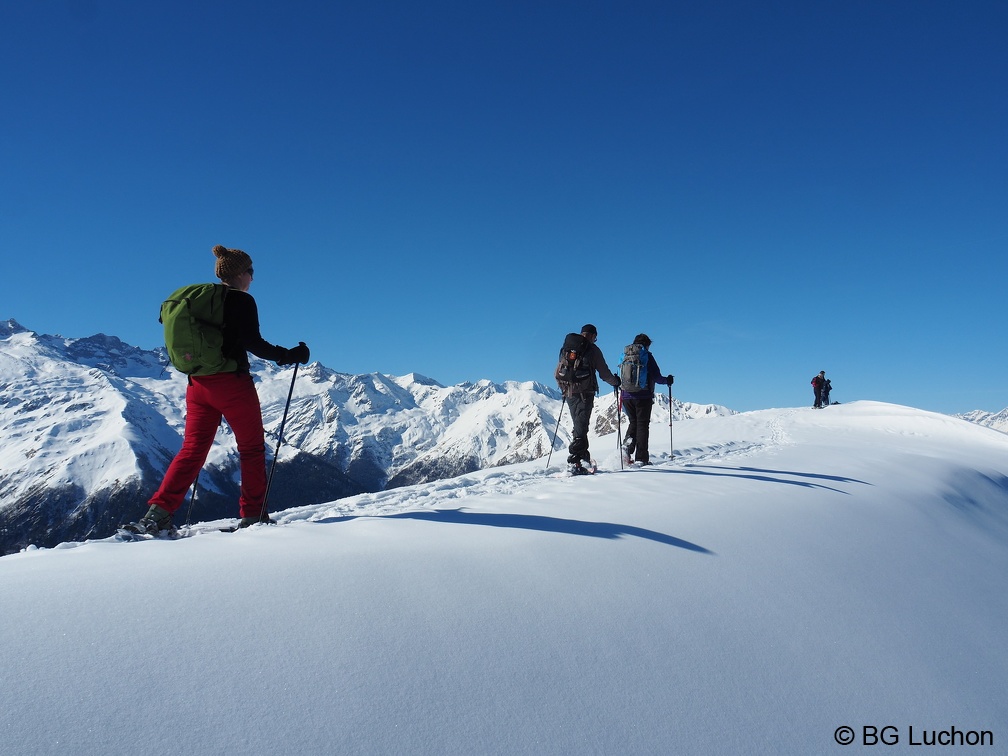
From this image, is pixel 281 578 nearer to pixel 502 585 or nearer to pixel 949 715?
pixel 502 585

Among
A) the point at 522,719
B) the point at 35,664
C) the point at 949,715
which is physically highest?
the point at 35,664

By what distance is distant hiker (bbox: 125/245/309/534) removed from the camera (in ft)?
16.1

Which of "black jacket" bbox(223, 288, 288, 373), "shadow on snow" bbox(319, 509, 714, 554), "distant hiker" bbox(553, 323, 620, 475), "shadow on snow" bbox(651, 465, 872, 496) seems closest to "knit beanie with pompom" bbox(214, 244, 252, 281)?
"black jacket" bbox(223, 288, 288, 373)

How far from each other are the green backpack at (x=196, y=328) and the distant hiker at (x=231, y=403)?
24mm

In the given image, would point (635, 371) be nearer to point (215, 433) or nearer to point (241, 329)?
point (241, 329)

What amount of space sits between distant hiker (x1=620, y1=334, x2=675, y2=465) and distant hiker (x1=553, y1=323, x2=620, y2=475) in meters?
1.28

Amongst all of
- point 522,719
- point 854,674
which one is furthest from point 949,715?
point 522,719

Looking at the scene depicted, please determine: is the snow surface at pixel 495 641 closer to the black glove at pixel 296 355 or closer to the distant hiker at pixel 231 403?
the distant hiker at pixel 231 403

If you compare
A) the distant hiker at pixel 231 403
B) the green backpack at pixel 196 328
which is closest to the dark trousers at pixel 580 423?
the distant hiker at pixel 231 403

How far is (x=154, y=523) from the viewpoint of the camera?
4.87 metres

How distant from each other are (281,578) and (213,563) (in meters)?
0.50

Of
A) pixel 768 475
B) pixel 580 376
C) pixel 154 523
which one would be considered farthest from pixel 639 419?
pixel 154 523

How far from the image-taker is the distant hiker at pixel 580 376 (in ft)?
30.2

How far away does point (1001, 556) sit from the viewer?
598 cm
